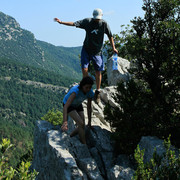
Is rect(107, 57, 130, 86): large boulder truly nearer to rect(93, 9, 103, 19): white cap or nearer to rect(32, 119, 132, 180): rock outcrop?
rect(32, 119, 132, 180): rock outcrop

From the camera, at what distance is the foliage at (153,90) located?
8.21m

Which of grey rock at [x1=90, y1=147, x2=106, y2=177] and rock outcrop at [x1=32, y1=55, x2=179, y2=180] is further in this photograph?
grey rock at [x1=90, y1=147, x2=106, y2=177]

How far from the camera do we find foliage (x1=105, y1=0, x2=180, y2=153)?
8211 mm

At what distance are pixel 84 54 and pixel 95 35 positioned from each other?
1027mm

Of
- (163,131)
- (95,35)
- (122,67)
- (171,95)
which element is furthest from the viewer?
(122,67)

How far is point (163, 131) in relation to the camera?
7812 millimetres

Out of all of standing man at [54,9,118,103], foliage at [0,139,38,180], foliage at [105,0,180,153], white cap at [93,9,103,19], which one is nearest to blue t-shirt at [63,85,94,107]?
foliage at [105,0,180,153]

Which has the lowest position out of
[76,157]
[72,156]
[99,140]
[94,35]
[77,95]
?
[76,157]

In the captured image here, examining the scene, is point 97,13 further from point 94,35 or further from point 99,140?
point 99,140

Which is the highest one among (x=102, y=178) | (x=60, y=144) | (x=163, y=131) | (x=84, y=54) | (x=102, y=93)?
(x=84, y=54)

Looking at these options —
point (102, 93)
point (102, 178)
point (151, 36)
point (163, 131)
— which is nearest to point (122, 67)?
point (102, 93)

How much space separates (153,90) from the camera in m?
9.88

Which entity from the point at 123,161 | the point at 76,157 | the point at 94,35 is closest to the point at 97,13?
the point at 94,35

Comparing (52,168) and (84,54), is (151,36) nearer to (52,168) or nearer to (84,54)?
(84,54)
